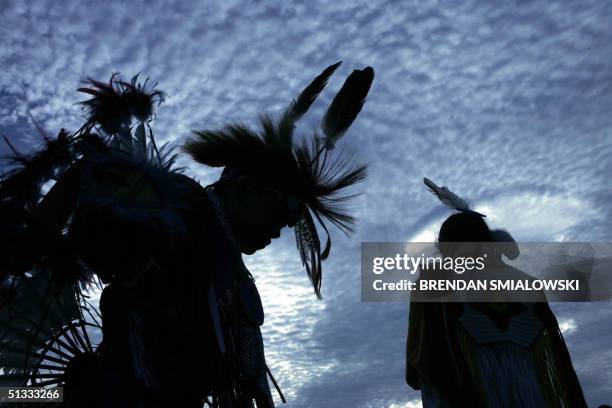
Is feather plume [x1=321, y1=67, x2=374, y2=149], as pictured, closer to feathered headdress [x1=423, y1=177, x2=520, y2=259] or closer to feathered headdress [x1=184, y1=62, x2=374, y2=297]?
feathered headdress [x1=184, y1=62, x2=374, y2=297]

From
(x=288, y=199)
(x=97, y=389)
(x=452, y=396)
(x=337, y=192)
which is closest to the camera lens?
(x=97, y=389)

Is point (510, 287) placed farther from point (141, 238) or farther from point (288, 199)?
point (141, 238)

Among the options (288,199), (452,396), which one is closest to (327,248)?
(288,199)

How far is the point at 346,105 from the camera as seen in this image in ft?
8.55

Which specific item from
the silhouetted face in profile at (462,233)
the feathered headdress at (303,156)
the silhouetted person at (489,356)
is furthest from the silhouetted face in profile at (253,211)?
the silhouetted face in profile at (462,233)

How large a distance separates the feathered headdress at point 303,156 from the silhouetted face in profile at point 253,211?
46 mm

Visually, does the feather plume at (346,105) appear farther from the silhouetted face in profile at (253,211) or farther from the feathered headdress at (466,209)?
the feathered headdress at (466,209)

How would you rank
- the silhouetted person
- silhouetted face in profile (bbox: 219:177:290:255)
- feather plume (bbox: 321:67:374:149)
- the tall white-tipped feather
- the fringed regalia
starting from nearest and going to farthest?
the fringed regalia < silhouetted face in profile (bbox: 219:177:290:255) < feather plume (bbox: 321:67:374:149) < the silhouetted person < the tall white-tipped feather

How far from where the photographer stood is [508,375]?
11.5 feet

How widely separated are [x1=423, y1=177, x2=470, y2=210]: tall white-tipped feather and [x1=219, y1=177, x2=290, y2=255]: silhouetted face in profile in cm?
274

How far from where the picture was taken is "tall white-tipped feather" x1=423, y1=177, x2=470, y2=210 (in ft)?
14.7

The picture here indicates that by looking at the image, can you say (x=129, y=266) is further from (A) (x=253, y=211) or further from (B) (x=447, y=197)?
(B) (x=447, y=197)

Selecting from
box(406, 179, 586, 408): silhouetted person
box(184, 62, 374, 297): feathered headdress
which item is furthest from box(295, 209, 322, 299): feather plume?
box(406, 179, 586, 408): silhouetted person

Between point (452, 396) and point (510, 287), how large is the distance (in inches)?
39.3
